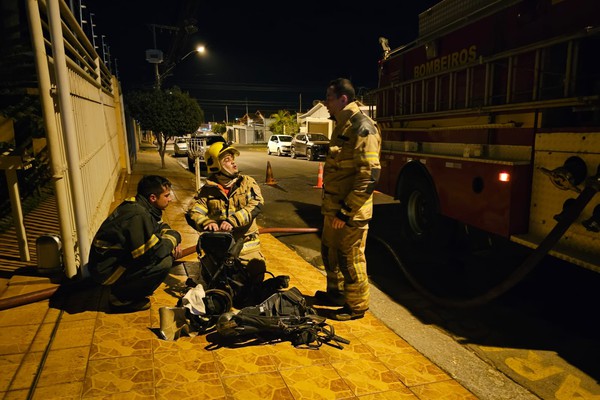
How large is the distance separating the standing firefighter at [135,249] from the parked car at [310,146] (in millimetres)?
19456

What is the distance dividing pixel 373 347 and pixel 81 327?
7.45ft

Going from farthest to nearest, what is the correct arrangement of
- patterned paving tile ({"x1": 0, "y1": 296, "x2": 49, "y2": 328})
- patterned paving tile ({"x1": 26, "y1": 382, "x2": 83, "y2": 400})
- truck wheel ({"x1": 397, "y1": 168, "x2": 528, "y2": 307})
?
truck wheel ({"x1": 397, "y1": 168, "x2": 528, "y2": 307}) → patterned paving tile ({"x1": 0, "y1": 296, "x2": 49, "y2": 328}) → patterned paving tile ({"x1": 26, "y1": 382, "x2": 83, "y2": 400})

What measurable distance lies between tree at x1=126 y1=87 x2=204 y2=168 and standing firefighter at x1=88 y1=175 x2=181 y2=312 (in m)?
13.4

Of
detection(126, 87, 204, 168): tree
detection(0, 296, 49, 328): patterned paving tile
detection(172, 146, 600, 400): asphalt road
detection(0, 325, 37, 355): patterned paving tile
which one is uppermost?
detection(126, 87, 204, 168): tree

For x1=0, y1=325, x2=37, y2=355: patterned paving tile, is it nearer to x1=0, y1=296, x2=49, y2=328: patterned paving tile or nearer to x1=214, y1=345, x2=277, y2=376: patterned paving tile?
x1=0, y1=296, x2=49, y2=328: patterned paving tile

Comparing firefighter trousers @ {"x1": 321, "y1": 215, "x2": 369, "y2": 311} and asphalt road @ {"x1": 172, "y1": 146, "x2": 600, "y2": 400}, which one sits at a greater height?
firefighter trousers @ {"x1": 321, "y1": 215, "x2": 369, "y2": 311}

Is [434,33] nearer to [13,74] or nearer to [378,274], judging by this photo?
[378,274]

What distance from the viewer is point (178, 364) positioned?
2652 millimetres

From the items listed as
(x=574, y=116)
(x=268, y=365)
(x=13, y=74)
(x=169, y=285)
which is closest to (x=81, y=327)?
(x=169, y=285)

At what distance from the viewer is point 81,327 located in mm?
3098

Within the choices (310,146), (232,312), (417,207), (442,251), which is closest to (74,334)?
(232,312)

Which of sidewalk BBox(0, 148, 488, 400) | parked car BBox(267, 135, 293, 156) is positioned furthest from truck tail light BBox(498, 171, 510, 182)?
parked car BBox(267, 135, 293, 156)

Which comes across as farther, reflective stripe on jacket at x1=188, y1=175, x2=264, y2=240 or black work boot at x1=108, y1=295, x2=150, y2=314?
reflective stripe on jacket at x1=188, y1=175, x2=264, y2=240

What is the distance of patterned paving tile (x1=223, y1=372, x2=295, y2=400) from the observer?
7.80 ft
